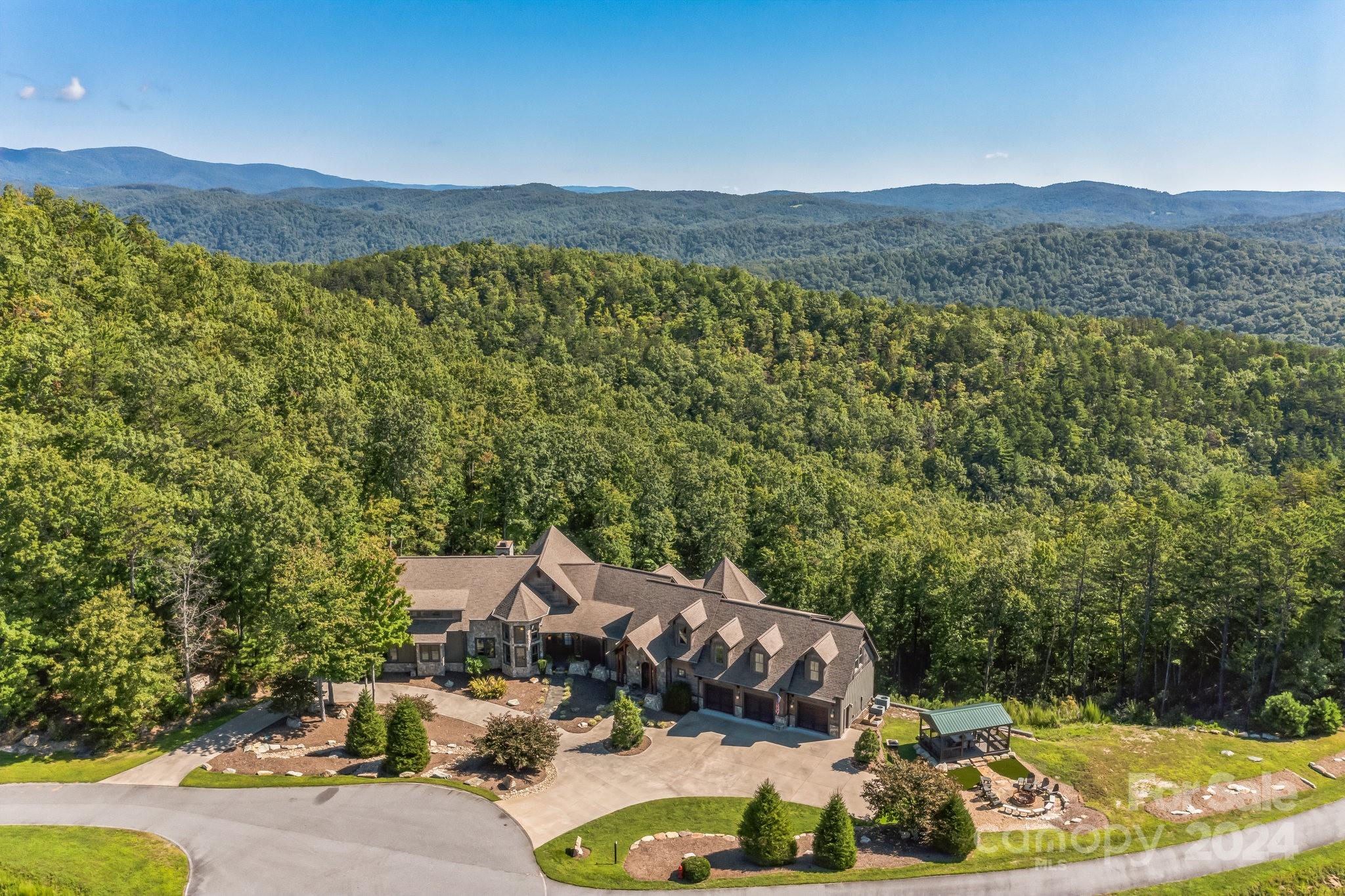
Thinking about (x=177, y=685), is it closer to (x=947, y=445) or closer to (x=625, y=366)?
(x=625, y=366)

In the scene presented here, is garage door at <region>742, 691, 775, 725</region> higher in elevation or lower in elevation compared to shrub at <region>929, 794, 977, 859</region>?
lower

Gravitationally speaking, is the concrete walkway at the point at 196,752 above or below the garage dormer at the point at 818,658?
below

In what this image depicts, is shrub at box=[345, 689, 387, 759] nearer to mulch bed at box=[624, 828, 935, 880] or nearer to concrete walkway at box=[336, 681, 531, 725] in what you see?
concrete walkway at box=[336, 681, 531, 725]

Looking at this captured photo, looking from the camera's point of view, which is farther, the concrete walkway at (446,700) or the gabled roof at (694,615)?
the gabled roof at (694,615)

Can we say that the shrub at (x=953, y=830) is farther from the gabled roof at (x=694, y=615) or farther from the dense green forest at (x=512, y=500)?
the dense green forest at (x=512, y=500)

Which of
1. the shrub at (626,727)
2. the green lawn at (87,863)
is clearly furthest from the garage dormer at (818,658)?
the green lawn at (87,863)

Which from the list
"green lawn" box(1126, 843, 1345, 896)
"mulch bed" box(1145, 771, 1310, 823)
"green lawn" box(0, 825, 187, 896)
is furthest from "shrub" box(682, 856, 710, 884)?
"mulch bed" box(1145, 771, 1310, 823)

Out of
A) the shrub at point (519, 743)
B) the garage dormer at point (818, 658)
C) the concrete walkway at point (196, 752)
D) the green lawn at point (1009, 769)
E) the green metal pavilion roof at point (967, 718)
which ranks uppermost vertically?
the garage dormer at point (818, 658)

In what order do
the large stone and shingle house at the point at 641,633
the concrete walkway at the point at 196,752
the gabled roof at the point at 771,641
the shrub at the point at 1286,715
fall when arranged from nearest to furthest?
1. the concrete walkway at the point at 196,752
2. the shrub at the point at 1286,715
3. the large stone and shingle house at the point at 641,633
4. the gabled roof at the point at 771,641
